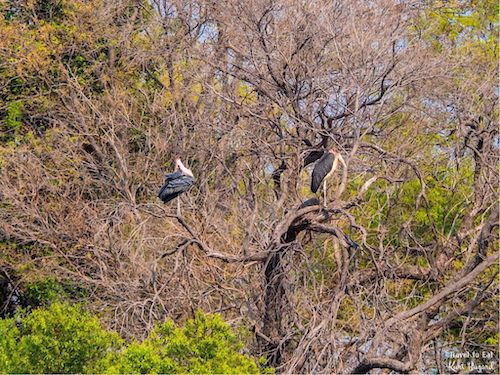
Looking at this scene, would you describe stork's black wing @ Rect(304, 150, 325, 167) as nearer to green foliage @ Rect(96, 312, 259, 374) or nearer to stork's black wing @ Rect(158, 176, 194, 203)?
stork's black wing @ Rect(158, 176, 194, 203)

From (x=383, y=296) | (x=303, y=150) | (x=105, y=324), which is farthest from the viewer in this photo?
(x=105, y=324)

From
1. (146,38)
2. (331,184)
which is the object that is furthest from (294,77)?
(146,38)

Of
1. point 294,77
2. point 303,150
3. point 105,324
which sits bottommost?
point 105,324

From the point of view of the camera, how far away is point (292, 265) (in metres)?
12.7

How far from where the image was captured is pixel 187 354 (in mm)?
9109

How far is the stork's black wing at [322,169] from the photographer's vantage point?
11.3 m

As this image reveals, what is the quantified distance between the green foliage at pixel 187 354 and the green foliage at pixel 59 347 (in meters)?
0.21

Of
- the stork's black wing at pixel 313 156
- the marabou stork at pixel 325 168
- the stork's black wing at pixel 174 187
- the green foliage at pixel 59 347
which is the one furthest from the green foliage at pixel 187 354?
the stork's black wing at pixel 313 156

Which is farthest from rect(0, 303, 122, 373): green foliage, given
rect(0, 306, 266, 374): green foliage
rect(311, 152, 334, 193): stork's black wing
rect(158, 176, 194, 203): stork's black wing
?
rect(311, 152, 334, 193): stork's black wing

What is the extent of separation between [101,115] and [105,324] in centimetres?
429

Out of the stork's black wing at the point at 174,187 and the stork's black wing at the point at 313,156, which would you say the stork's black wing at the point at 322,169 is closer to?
the stork's black wing at the point at 313,156

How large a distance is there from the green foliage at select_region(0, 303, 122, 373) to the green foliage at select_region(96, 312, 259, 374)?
210 millimetres

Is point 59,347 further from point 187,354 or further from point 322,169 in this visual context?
point 322,169

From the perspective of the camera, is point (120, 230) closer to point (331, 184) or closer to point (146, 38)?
point (331, 184)
